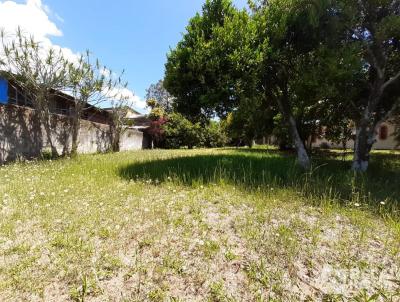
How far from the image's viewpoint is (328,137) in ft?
40.2

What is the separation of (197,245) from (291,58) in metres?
7.69

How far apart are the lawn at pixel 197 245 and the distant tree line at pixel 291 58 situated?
3682 mm

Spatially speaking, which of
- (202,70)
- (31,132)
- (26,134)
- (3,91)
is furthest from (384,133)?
(3,91)

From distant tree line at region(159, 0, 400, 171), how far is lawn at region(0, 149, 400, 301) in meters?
3.68

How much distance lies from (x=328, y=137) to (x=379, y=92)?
511 cm

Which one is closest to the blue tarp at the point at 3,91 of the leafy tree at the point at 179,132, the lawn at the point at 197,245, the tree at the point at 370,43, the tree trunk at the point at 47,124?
the tree trunk at the point at 47,124

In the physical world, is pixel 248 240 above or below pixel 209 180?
below

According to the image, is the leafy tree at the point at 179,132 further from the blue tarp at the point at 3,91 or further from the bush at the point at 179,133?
the blue tarp at the point at 3,91

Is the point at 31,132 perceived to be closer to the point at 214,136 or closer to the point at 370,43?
the point at 370,43

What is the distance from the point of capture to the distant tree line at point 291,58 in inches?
279

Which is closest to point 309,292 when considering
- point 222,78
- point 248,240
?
point 248,240

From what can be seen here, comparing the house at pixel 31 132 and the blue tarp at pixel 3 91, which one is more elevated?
the blue tarp at pixel 3 91

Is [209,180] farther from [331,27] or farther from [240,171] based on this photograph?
[331,27]

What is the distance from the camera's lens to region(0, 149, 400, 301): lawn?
2205mm
